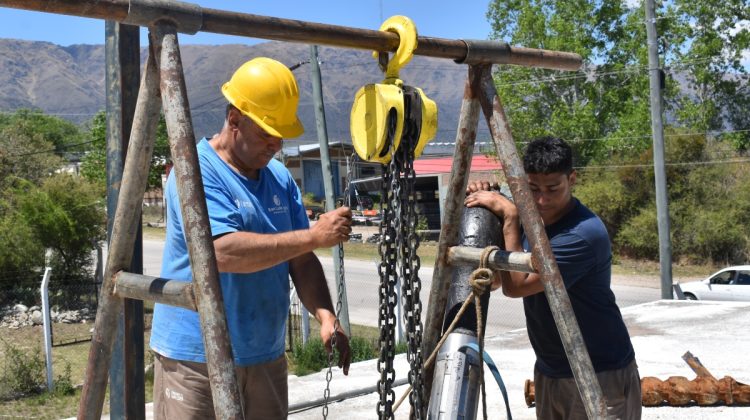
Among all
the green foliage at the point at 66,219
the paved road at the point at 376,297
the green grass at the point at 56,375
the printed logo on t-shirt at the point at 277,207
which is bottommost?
the paved road at the point at 376,297

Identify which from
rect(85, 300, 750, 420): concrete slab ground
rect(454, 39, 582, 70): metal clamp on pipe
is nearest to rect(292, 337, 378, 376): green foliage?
rect(85, 300, 750, 420): concrete slab ground

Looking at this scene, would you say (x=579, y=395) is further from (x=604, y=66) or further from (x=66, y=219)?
(x=604, y=66)

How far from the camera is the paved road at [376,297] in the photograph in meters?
16.7

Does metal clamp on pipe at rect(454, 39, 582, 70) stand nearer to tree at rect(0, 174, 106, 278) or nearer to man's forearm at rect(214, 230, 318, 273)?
man's forearm at rect(214, 230, 318, 273)

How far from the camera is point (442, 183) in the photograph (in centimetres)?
3881

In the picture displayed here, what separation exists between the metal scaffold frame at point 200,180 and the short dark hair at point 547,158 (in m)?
0.34

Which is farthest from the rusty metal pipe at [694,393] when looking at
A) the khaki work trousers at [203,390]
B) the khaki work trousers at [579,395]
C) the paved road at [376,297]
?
the paved road at [376,297]

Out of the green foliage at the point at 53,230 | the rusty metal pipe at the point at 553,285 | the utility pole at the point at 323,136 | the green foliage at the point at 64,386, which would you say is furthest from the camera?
the green foliage at the point at 53,230

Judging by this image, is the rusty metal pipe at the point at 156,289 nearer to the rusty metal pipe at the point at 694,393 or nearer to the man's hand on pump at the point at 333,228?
the man's hand on pump at the point at 333,228

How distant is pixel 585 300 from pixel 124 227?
5.75ft

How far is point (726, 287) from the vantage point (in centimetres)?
1720

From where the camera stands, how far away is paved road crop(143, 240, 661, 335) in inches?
658

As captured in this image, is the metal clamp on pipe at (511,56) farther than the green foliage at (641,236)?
No

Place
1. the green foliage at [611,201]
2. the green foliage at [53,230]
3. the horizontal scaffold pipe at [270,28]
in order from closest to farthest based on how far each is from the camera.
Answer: the horizontal scaffold pipe at [270,28], the green foliage at [53,230], the green foliage at [611,201]
